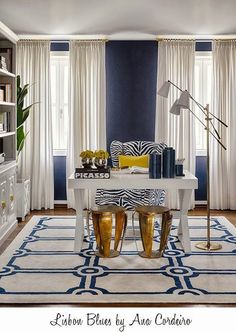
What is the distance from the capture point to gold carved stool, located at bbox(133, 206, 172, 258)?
13.3 ft

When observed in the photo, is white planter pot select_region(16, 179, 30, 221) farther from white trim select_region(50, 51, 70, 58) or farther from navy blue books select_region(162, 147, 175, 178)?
navy blue books select_region(162, 147, 175, 178)

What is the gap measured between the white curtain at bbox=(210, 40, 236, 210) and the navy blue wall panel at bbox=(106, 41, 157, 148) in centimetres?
89

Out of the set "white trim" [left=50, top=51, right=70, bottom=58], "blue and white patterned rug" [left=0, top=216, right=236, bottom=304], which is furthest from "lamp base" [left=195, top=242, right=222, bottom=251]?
"white trim" [left=50, top=51, right=70, bottom=58]

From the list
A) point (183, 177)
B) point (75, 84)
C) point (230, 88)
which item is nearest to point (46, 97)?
point (75, 84)

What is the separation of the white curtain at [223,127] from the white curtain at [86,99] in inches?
62.6

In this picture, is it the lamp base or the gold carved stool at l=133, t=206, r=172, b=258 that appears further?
the lamp base

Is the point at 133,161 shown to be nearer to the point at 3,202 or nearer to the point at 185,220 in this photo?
the point at 185,220

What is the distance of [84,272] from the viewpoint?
3701 mm

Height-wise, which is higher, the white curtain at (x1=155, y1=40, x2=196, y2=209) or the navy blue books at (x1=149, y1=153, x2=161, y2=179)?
the white curtain at (x1=155, y1=40, x2=196, y2=209)

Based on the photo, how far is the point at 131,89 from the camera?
22.0ft

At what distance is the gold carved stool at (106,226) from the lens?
4.02 metres

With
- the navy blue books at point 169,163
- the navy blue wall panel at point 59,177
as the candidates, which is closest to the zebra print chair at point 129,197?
the navy blue books at point 169,163

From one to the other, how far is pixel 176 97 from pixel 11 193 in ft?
9.06
